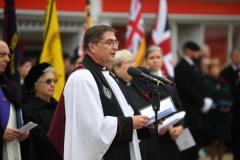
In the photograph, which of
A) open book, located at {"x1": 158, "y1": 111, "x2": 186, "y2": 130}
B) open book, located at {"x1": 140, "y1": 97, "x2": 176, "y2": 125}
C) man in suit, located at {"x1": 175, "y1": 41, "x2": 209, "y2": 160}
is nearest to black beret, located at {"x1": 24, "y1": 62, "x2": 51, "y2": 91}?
open book, located at {"x1": 140, "y1": 97, "x2": 176, "y2": 125}

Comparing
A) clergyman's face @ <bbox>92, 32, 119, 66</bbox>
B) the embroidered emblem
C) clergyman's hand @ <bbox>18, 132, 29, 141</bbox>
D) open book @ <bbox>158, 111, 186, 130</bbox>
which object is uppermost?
clergyman's face @ <bbox>92, 32, 119, 66</bbox>

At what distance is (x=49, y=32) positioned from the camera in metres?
6.51

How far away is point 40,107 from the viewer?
4832 mm

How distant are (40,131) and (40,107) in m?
0.24

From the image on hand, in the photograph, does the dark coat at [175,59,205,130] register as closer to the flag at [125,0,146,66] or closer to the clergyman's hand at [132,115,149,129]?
the flag at [125,0,146,66]

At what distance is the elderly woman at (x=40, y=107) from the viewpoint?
15.5 ft

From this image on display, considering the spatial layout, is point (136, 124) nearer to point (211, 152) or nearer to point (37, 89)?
point (37, 89)

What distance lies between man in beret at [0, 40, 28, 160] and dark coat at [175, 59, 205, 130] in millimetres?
3902

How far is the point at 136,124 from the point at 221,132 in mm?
5761

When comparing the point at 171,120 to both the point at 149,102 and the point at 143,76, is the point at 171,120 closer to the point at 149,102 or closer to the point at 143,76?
the point at 149,102

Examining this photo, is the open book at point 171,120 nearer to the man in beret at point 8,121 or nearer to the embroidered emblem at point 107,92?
the man in beret at point 8,121

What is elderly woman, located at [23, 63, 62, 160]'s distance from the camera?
473 cm

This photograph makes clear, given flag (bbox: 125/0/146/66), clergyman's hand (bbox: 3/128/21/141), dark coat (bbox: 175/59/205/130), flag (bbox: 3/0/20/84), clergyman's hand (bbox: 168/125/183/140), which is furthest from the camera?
flag (bbox: 125/0/146/66)

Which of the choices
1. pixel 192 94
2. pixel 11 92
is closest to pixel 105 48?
pixel 11 92
